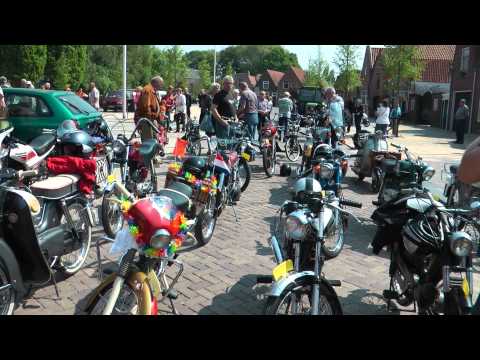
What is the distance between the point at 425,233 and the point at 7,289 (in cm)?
306

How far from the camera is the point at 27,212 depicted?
342 centimetres

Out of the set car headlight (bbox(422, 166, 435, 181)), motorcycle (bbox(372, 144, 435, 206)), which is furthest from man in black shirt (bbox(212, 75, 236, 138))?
car headlight (bbox(422, 166, 435, 181))

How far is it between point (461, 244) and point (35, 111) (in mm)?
8236

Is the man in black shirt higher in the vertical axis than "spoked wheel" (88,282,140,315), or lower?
higher

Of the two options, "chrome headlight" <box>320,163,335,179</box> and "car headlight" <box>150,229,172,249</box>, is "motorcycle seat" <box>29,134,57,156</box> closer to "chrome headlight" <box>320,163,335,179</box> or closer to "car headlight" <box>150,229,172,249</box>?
"car headlight" <box>150,229,172,249</box>

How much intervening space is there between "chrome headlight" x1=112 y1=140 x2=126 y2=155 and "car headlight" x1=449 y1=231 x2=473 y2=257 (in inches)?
168

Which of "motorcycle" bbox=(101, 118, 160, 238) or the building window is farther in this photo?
the building window

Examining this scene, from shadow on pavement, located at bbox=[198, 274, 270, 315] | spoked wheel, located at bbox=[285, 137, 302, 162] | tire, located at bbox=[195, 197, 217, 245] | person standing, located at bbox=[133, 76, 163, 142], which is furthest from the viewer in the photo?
spoked wheel, located at bbox=[285, 137, 302, 162]

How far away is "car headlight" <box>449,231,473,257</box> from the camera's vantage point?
9.75ft

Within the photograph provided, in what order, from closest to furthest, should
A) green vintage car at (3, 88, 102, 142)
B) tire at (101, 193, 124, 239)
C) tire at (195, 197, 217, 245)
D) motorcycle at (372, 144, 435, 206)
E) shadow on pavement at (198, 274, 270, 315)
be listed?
shadow on pavement at (198, 274, 270, 315)
tire at (101, 193, 124, 239)
tire at (195, 197, 217, 245)
motorcycle at (372, 144, 435, 206)
green vintage car at (3, 88, 102, 142)

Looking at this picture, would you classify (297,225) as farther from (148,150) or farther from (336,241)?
(148,150)

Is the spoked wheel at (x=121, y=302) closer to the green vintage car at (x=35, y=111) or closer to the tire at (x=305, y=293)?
the tire at (x=305, y=293)

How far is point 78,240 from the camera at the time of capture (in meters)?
4.42
